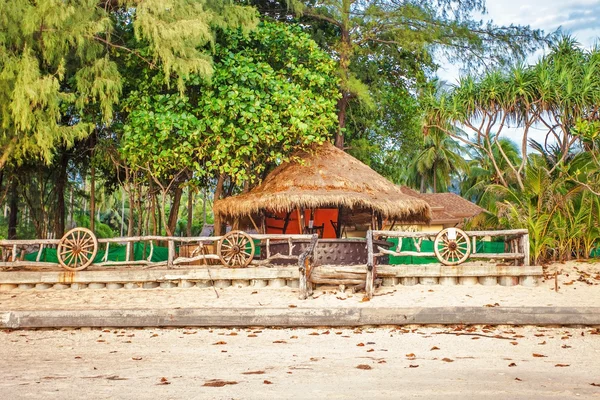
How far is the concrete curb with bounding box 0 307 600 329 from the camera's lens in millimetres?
8062

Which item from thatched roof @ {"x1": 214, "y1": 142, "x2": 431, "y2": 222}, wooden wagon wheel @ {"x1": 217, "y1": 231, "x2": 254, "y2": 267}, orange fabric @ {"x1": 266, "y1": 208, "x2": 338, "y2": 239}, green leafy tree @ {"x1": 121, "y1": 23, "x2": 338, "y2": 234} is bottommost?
wooden wagon wheel @ {"x1": 217, "y1": 231, "x2": 254, "y2": 267}

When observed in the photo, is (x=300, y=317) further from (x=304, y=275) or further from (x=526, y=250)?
(x=526, y=250)

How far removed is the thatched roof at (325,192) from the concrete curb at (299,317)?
A: 6.60 meters

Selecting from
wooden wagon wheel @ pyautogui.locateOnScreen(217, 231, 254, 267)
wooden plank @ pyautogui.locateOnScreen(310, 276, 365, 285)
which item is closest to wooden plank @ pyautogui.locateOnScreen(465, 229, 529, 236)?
wooden plank @ pyautogui.locateOnScreen(310, 276, 365, 285)

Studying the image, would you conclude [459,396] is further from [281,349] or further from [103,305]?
[103,305]

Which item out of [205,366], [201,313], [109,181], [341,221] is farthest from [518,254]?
[109,181]

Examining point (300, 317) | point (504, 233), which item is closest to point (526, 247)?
point (504, 233)

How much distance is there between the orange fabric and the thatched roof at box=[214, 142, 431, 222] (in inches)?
76.1

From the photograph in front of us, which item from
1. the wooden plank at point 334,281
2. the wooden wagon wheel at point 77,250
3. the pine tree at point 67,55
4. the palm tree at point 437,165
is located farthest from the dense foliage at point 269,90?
the palm tree at point 437,165

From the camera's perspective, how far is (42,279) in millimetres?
12945

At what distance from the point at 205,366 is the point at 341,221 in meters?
11.3

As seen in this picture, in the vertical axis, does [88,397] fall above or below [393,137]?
below

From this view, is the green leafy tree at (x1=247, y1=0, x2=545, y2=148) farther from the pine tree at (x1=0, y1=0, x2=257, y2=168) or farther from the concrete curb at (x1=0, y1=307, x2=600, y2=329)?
the concrete curb at (x1=0, y1=307, x2=600, y2=329)

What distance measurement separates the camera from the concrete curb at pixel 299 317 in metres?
8.06
